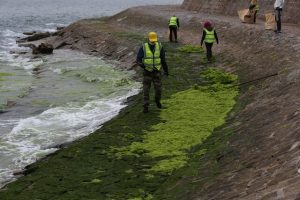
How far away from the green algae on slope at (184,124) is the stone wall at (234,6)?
13745mm

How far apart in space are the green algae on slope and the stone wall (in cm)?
1374

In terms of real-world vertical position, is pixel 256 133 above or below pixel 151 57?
below

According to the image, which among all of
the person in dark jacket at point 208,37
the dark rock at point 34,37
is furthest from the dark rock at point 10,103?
the dark rock at point 34,37

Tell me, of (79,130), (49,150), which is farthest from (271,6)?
(49,150)

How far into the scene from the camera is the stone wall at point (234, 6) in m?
30.7

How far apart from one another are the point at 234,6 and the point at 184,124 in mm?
28993

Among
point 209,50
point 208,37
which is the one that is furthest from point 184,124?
point 208,37

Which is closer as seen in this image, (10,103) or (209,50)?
(10,103)

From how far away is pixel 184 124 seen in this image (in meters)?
13.7

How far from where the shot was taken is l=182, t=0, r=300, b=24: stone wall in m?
30.7

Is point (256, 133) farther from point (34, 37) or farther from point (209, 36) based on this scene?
point (34, 37)

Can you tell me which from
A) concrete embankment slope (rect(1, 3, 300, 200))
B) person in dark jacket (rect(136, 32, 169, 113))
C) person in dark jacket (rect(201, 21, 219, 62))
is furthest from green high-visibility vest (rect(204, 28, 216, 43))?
person in dark jacket (rect(136, 32, 169, 113))

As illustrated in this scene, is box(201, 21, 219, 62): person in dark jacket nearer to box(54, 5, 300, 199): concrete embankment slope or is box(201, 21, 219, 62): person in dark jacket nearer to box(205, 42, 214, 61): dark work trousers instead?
box(205, 42, 214, 61): dark work trousers

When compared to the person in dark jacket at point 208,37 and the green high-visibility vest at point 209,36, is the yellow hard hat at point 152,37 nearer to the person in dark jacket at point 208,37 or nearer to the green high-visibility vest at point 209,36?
the person in dark jacket at point 208,37
